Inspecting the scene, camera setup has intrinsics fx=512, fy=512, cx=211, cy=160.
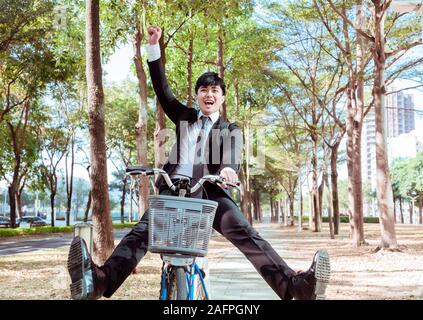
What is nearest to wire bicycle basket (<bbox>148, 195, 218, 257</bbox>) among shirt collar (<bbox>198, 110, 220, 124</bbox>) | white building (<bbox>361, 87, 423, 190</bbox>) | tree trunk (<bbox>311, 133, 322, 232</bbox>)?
shirt collar (<bbox>198, 110, 220, 124</bbox>)

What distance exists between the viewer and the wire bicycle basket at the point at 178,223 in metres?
2.00

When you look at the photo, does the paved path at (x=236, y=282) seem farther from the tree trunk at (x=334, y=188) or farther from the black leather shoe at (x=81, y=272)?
the tree trunk at (x=334, y=188)

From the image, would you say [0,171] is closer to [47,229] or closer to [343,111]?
[47,229]

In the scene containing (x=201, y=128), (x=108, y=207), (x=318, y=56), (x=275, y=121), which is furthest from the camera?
(x=275, y=121)

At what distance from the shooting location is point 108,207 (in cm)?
459

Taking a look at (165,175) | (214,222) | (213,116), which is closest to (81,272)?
(165,175)

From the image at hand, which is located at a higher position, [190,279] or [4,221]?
[190,279]

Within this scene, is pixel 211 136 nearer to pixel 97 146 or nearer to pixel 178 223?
pixel 178 223

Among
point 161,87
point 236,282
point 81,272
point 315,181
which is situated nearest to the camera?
point 81,272

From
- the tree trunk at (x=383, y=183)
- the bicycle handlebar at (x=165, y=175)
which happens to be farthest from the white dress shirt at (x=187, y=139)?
the tree trunk at (x=383, y=183)

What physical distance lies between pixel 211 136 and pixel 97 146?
2040 millimetres

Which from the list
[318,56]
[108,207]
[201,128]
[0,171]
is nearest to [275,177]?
[318,56]

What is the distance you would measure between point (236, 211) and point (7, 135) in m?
13.3

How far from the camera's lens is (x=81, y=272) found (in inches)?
83.4
